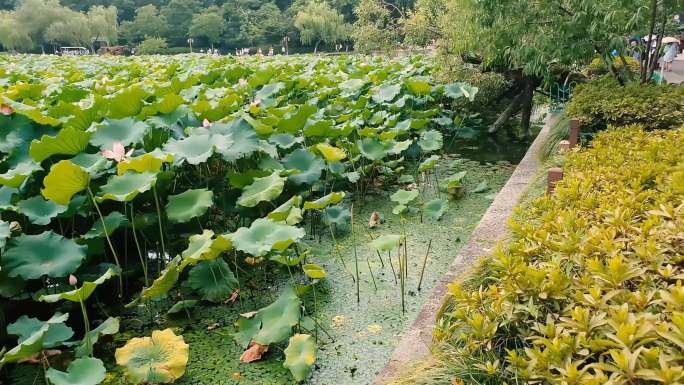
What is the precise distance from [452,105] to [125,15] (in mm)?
62624

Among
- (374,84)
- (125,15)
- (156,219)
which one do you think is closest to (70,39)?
(125,15)

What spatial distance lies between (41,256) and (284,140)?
211cm

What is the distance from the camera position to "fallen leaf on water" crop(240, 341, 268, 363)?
2.50m

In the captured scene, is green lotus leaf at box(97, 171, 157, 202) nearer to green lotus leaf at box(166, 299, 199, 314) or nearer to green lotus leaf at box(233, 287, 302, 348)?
green lotus leaf at box(166, 299, 199, 314)

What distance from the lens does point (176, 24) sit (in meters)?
55.3

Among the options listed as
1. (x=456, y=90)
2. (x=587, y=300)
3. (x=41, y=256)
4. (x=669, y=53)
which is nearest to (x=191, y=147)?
(x=41, y=256)

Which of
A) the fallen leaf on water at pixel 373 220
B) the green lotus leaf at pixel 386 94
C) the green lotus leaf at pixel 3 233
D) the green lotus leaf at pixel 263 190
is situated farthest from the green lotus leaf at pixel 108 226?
the green lotus leaf at pixel 386 94

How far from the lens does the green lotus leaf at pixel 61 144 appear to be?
2.90 metres

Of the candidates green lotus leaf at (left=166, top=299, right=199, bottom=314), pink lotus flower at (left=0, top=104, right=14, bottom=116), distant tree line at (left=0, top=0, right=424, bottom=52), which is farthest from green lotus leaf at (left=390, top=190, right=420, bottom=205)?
distant tree line at (left=0, top=0, right=424, bottom=52)

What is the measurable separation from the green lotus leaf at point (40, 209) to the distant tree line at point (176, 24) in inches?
1468

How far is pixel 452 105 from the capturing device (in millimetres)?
7805

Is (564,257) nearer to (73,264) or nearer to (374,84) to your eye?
(73,264)

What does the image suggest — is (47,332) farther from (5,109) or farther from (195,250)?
(5,109)

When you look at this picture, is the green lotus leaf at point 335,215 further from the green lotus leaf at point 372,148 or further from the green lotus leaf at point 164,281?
the green lotus leaf at point 164,281
